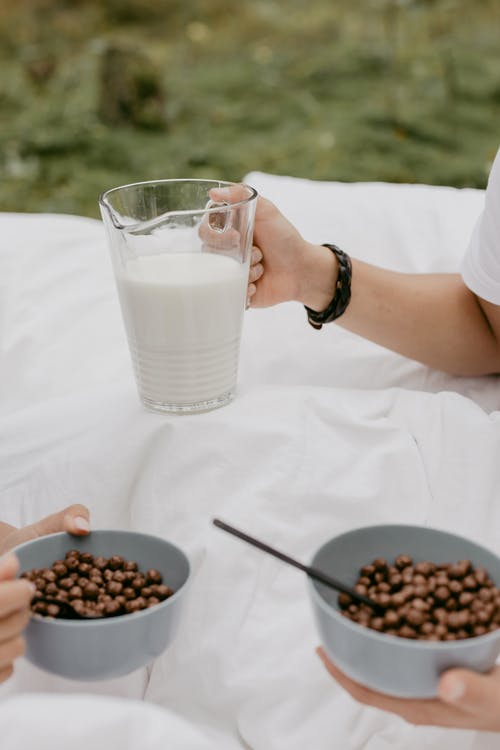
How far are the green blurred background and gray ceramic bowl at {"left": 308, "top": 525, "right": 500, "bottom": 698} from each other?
2611 mm

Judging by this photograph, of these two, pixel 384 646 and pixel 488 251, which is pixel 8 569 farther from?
pixel 488 251

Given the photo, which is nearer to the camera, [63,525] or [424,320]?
[63,525]

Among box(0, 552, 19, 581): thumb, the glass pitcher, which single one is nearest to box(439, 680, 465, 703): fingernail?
box(0, 552, 19, 581): thumb

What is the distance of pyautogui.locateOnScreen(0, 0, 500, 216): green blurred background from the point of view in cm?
338

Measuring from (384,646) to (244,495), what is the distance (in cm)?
36

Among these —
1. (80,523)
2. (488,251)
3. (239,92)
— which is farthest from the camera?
(239,92)

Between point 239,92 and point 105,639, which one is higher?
point 105,639

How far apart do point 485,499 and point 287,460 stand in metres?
0.25

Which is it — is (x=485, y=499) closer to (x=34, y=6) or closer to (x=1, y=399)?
(x=1, y=399)

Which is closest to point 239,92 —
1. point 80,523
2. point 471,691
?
point 80,523

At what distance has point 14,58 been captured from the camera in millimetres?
3578

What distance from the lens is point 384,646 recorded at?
2.49 feet

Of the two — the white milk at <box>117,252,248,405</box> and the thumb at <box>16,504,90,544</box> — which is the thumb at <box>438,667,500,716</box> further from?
the white milk at <box>117,252,248,405</box>

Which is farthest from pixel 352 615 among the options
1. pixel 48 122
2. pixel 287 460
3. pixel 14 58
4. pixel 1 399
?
pixel 14 58
